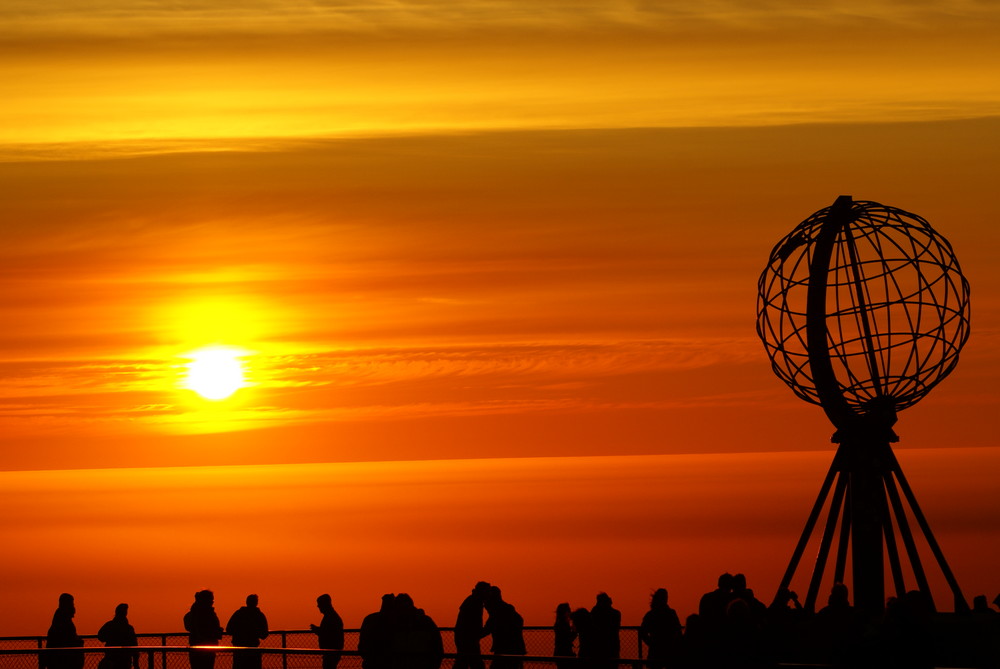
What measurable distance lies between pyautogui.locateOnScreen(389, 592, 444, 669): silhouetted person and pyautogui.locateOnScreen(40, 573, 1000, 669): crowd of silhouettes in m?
0.01

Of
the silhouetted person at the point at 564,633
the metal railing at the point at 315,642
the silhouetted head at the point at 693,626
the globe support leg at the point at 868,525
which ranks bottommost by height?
the metal railing at the point at 315,642

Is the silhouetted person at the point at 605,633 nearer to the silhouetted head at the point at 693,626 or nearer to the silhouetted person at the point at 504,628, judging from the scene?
the silhouetted person at the point at 504,628

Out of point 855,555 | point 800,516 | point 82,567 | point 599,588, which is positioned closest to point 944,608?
point 599,588

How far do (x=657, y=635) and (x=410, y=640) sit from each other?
7.71 feet

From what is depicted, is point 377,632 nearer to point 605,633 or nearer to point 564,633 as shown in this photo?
point 605,633

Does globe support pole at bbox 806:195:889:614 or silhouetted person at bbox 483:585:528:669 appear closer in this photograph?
silhouetted person at bbox 483:585:528:669

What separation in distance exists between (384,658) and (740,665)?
382cm

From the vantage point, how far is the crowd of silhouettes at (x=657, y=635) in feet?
39.7

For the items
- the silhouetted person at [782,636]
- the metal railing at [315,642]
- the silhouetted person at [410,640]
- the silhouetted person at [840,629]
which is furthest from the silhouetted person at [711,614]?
the metal railing at [315,642]

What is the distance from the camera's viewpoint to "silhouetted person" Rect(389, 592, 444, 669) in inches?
557

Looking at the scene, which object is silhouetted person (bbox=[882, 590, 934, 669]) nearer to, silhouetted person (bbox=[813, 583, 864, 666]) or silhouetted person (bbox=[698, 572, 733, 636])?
silhouetted person (bbox=[813, 583, 864, 666])

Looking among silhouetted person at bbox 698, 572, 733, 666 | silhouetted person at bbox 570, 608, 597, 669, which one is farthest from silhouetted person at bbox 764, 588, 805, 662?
silhouetted person at bbox 570, 608, 597, 669

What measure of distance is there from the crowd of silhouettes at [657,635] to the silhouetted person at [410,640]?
0.04 ft

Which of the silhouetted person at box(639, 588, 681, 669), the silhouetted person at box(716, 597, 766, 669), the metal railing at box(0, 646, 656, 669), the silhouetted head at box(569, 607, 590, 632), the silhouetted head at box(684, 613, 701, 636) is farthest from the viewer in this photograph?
the silhouetted head at box(569, 607, 590, 632)
